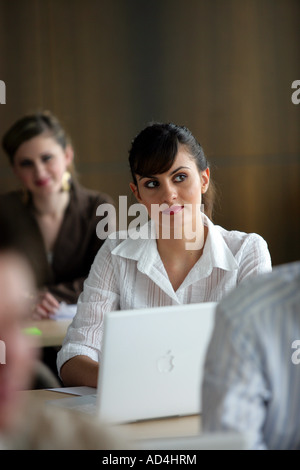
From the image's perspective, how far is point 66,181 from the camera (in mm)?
4145

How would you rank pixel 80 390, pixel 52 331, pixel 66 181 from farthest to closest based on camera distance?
pixel 66 181 < pixel 52 331 < pixel 80 390

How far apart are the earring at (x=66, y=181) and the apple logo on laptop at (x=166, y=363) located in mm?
2420

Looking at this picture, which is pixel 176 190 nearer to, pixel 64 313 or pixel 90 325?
pixel 90 325

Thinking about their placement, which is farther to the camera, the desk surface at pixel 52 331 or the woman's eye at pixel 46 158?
the woman's eye at pixel 46 158

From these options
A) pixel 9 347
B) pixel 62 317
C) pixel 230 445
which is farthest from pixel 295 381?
pixel 62 317

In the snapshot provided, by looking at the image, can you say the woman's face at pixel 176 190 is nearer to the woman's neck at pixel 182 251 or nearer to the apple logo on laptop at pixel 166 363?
the woman's neck at pixel 182 251

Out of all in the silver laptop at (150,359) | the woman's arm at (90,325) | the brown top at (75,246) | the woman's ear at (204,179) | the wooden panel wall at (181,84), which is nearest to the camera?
the silver laptop at (150,359)

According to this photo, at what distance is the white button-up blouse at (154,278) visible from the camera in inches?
99.7

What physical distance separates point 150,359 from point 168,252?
85cm

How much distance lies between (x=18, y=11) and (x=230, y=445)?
4643 mm

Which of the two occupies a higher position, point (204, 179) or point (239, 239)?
point (204, 179)

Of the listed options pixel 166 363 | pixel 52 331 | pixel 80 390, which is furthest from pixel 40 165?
pixel 166 363

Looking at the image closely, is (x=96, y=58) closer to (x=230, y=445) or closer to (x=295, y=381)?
(x=295, y=381)

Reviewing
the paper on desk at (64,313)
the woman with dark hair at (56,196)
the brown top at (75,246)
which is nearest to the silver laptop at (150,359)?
the paper on desk at (64,313)
